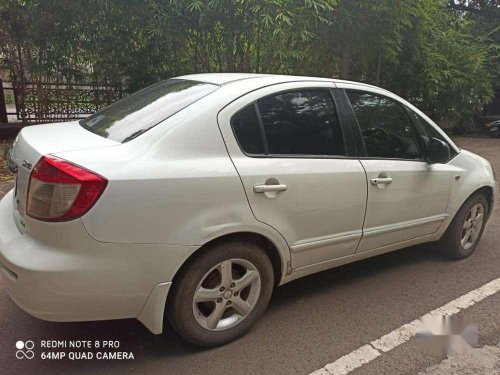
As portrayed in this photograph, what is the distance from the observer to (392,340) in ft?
8.73

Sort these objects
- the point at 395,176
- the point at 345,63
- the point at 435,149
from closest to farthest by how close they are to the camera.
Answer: the point at 395,176, the point at 435,149, the point at 345,63

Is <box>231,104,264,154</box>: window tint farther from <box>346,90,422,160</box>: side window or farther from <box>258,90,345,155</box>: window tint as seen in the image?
<box>346,90,422,160</box>: side window

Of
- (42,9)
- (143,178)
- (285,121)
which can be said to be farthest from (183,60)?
(143,178)

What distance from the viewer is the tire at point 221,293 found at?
2.30m

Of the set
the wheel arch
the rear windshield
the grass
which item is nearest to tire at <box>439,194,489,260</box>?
the wheel arch

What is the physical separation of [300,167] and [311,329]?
3.42 ft

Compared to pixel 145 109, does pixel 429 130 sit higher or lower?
lower

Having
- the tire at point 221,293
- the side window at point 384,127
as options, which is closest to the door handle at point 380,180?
the side window at point 384,127

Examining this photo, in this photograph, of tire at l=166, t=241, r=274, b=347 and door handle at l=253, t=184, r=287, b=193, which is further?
door handle at l=253, t=184, r=287, b=193

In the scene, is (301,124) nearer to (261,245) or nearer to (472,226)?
(261,245)

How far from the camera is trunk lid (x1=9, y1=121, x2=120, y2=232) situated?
2.16 m

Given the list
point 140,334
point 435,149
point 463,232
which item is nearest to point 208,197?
point 140,334

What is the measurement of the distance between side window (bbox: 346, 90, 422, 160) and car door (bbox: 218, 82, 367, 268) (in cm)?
23

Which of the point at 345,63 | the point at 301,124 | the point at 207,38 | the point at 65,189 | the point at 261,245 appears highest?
the point at 207,38
